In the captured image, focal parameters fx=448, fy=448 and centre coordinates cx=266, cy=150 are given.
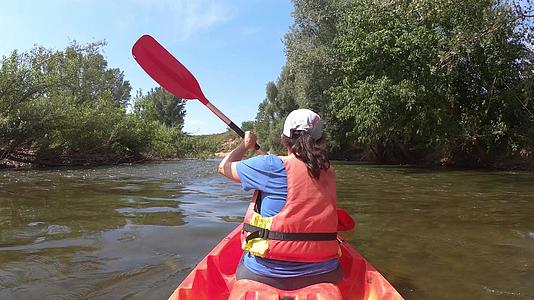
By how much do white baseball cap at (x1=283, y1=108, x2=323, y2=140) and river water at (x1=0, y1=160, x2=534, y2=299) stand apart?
1.54 meters

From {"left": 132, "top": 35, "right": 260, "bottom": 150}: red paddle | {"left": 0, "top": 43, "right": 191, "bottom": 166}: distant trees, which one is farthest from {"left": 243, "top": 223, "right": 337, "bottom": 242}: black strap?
{"left": 0, "top": 43, "right": 191, "bottom": 166}: distant trees

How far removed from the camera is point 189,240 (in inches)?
183

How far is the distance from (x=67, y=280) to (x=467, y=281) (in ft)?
9.99

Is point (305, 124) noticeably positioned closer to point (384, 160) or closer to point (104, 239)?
point (104, 239)

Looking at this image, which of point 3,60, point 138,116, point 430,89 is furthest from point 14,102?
point 430,89

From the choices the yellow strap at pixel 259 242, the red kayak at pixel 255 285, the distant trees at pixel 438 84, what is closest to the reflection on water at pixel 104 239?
the red kayak at pixel 255 285

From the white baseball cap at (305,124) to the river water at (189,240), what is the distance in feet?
5.04

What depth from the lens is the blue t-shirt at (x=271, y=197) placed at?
224cm

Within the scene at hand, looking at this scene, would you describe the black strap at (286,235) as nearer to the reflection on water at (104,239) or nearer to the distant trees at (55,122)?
the reflection on water at (104,239)

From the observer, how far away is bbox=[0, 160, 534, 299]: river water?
10.9 ft

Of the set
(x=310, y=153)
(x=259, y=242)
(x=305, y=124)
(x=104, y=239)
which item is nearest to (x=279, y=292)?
(x=259, y=242)

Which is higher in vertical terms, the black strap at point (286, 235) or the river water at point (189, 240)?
the black strap at point (286, 235)

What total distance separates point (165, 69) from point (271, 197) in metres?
2.54

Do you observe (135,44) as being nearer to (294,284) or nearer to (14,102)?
(294,284)
